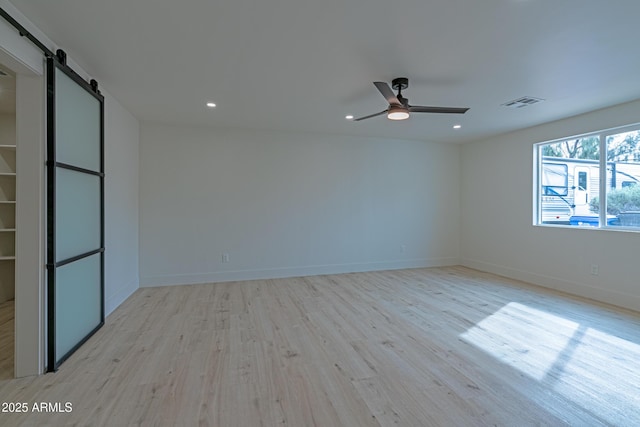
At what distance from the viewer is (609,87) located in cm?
320

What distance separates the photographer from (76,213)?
264cm

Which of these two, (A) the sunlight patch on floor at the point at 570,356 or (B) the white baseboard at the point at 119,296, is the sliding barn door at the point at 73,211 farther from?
(A) the sunlight patch on floor at the point at 570,356

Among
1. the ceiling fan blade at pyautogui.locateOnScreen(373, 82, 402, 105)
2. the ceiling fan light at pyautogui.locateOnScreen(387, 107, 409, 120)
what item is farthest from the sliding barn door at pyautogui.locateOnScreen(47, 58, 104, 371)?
the ceiling fan light at pyautogui.locateOnScreen(387, 107, 409, 120)

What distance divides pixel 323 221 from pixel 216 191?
6.25 ft

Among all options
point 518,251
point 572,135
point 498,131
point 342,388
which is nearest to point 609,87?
point 572,135

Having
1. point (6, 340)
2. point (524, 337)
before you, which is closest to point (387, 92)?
point (524, 337)

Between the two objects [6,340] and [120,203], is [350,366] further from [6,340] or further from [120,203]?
[120,203]

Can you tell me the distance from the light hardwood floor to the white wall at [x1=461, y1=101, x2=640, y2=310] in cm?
48

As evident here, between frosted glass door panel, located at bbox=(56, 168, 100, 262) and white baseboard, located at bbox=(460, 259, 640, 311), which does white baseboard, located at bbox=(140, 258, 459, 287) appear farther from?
frosted glass door panel, located at bbox=(56, 168, 100, 262)

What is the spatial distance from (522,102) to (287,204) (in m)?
3.63

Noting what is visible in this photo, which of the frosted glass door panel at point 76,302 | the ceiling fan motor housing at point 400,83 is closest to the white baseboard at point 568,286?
the ceiling fan motor housing at point 400,83

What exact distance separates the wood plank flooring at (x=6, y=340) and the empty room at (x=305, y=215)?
3.9 inches

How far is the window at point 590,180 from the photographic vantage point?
3811 mm

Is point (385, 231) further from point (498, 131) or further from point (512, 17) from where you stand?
point (512, 17)
